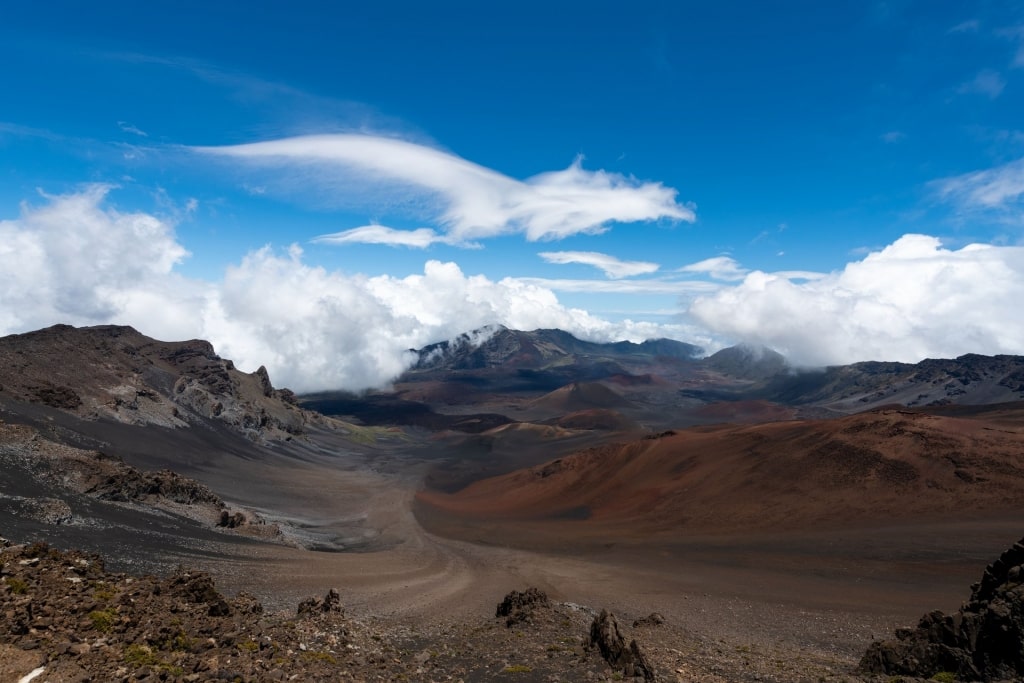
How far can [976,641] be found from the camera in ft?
48.0

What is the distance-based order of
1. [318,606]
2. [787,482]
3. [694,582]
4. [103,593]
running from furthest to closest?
[787,482] < [694,582] < [318,606] < [103,593]

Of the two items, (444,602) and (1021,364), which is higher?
(1021,364)

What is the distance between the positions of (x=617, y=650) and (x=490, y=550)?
36552 millimetres

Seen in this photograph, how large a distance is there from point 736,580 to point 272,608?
94.5ft

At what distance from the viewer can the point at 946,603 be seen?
29.4 metres

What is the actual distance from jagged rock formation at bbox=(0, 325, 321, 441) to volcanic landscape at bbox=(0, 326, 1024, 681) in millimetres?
769

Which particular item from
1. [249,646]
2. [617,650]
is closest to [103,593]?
[249,646]

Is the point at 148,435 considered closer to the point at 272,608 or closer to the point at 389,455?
the point at 389,455

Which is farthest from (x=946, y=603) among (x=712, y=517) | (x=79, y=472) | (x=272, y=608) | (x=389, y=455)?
(x=389, y=455)

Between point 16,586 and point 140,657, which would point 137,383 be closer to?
point 16,586

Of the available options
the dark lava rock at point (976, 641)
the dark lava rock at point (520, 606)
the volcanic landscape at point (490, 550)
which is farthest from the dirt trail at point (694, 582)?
the dark lava rock at point (976, 641)

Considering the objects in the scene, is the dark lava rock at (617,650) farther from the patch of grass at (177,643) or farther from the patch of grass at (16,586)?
the patch of grass at (16,586)

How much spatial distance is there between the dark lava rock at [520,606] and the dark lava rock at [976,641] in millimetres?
11636

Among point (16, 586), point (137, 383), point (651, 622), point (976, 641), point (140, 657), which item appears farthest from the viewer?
point (137, 383)
